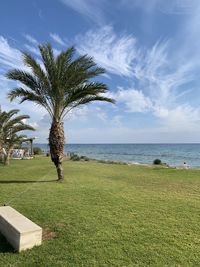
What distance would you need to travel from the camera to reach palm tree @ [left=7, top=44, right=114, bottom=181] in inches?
461

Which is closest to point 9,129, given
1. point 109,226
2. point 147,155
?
point 109,226

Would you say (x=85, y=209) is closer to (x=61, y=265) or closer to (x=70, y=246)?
(x=70, y=246)

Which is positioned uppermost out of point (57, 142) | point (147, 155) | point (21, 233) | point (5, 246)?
point (57, 142)

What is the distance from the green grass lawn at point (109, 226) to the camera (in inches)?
168

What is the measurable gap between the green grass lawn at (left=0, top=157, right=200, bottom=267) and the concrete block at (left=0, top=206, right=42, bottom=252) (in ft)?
0.35

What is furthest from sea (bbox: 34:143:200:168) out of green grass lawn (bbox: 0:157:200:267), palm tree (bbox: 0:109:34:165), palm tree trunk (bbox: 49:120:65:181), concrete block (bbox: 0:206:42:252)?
concrete block (bbox: 0:206:42:252)

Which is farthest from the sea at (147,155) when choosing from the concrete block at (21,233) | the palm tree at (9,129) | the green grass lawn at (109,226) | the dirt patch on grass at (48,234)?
the concrete block at (21,233)

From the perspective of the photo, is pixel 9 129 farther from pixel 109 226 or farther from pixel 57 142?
pixel 109 226

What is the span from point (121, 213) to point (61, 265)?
291cm

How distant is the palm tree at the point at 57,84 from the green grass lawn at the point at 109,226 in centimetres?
309

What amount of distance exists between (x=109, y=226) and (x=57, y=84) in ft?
24.0

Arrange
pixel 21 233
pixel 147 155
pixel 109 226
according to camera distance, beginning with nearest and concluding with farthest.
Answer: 1. pixel 21 233
2. pixel 109 226
3. pixel 147 155

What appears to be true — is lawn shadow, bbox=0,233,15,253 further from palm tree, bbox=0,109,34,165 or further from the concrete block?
palm tree, bbox=0,109,34,165

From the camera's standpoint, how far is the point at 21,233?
14.5ft
